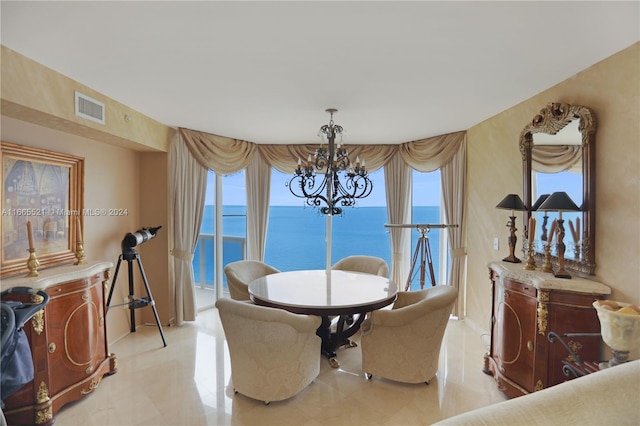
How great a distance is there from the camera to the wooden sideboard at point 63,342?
6.95ft

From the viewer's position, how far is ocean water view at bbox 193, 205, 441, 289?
15.2ft

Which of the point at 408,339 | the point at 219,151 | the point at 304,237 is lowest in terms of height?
the point at 408,339

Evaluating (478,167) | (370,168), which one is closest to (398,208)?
(370,168)

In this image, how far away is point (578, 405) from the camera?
3.67ft

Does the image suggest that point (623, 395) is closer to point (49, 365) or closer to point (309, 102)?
point (309, 102)

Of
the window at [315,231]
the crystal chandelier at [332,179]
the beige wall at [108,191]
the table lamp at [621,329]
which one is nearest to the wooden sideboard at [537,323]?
the table lamp at [621,329]

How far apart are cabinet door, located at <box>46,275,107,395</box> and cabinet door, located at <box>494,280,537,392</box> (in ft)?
10.8

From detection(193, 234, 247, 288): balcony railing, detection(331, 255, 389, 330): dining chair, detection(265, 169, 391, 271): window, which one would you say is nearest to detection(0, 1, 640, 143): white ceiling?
detection(331, 255, 389, 330): dining chair

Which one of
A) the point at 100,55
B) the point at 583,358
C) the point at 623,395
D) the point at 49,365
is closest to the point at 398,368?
the point at 583,358

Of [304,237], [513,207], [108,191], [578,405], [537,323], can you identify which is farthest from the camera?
[304,237]

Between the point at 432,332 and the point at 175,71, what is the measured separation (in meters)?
2.74

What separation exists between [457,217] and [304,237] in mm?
2839

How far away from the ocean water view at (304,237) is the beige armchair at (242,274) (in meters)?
0.96

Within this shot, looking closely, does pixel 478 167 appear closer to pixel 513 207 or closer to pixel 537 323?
pixel 513 207
